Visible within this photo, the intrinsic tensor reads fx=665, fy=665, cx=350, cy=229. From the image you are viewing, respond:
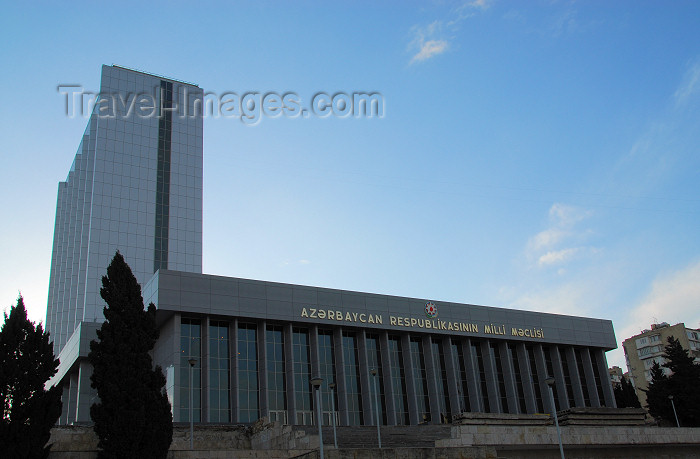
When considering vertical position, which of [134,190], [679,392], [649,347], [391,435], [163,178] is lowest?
[391,435]

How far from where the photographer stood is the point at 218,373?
47938 mm

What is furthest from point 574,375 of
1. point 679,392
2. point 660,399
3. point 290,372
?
point 290,372

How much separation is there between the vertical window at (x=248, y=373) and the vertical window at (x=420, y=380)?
14186 millimetres

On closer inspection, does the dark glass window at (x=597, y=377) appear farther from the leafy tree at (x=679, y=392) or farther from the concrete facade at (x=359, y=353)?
the leafy tree at (x=679, y=392)

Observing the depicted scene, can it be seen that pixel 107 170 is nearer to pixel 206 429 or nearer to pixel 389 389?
pixel 389 389

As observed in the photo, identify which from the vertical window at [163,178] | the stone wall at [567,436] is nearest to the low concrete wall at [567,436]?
the stone wall at [567,436]

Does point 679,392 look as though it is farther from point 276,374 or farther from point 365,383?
point 276,374

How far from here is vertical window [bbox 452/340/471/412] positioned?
57487 mm

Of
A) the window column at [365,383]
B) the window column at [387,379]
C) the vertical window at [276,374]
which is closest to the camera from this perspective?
the vertical window at [276,374]

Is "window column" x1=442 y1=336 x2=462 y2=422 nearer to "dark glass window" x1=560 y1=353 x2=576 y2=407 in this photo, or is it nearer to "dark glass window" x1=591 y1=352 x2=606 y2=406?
"dark glass window" x1=560 y1=353 x2=576 y2=407

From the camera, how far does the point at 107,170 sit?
8850 cm

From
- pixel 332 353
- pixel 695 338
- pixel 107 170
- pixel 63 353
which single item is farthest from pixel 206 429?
pixel 695 338

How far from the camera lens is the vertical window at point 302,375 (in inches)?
1949

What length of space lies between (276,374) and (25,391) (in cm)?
2616
